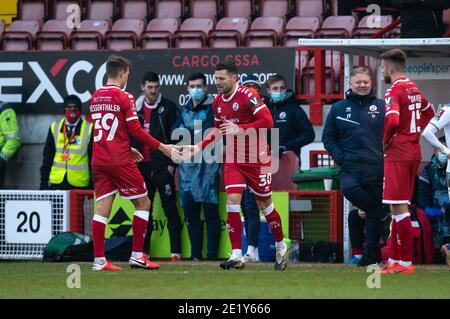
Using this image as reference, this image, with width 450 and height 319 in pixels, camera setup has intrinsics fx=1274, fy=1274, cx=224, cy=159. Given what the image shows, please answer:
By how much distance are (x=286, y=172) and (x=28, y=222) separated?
10.8ft

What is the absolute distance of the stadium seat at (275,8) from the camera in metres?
19.6

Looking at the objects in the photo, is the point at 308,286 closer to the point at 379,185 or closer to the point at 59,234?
the point at 379,185

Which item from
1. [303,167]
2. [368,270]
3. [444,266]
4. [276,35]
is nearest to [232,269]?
[368,270]

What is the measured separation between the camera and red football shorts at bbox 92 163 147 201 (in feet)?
42.3

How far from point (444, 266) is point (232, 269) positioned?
244 cm

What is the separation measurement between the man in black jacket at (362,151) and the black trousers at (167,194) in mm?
2693

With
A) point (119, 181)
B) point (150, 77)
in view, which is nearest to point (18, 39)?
point (150, 77)

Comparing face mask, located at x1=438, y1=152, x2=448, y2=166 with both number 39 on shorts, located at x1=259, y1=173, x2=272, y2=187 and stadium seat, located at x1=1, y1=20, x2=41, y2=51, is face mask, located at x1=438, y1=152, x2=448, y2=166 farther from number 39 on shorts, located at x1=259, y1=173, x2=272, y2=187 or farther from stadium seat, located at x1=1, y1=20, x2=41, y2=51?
stadium seat, located at x1=1, y1=20, x2=41, y2=51

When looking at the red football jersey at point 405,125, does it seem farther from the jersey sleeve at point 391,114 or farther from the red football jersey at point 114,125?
the red football jersey at point 114,125

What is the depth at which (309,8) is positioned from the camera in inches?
765

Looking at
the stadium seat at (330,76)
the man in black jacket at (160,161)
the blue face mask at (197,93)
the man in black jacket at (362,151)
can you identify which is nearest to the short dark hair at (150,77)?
the man in black jacket at (160,161)

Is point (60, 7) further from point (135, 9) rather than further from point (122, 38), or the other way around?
point (122, 38)
